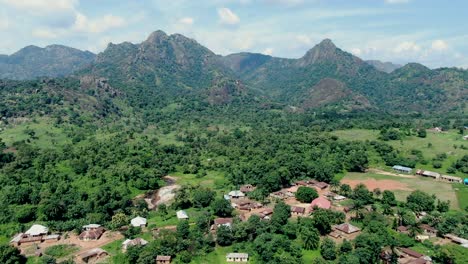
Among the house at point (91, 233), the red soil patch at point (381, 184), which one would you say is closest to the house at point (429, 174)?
the red soil patch at point (381, 184)

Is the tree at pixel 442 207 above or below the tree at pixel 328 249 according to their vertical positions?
above

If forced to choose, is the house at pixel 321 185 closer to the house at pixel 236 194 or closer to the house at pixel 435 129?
the house at pixel 236 194

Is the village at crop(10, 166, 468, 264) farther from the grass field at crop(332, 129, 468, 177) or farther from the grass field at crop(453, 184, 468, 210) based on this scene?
the grass field at crop(332, 129, 468, 177)

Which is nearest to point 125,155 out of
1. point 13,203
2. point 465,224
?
point 13,203

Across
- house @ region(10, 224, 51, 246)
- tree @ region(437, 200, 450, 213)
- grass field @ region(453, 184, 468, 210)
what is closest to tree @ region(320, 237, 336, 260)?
tree @ region(437, 200, 450, 213)

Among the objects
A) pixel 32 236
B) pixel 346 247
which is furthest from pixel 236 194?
pixel 32 236

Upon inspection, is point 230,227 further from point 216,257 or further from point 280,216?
point 280,216
